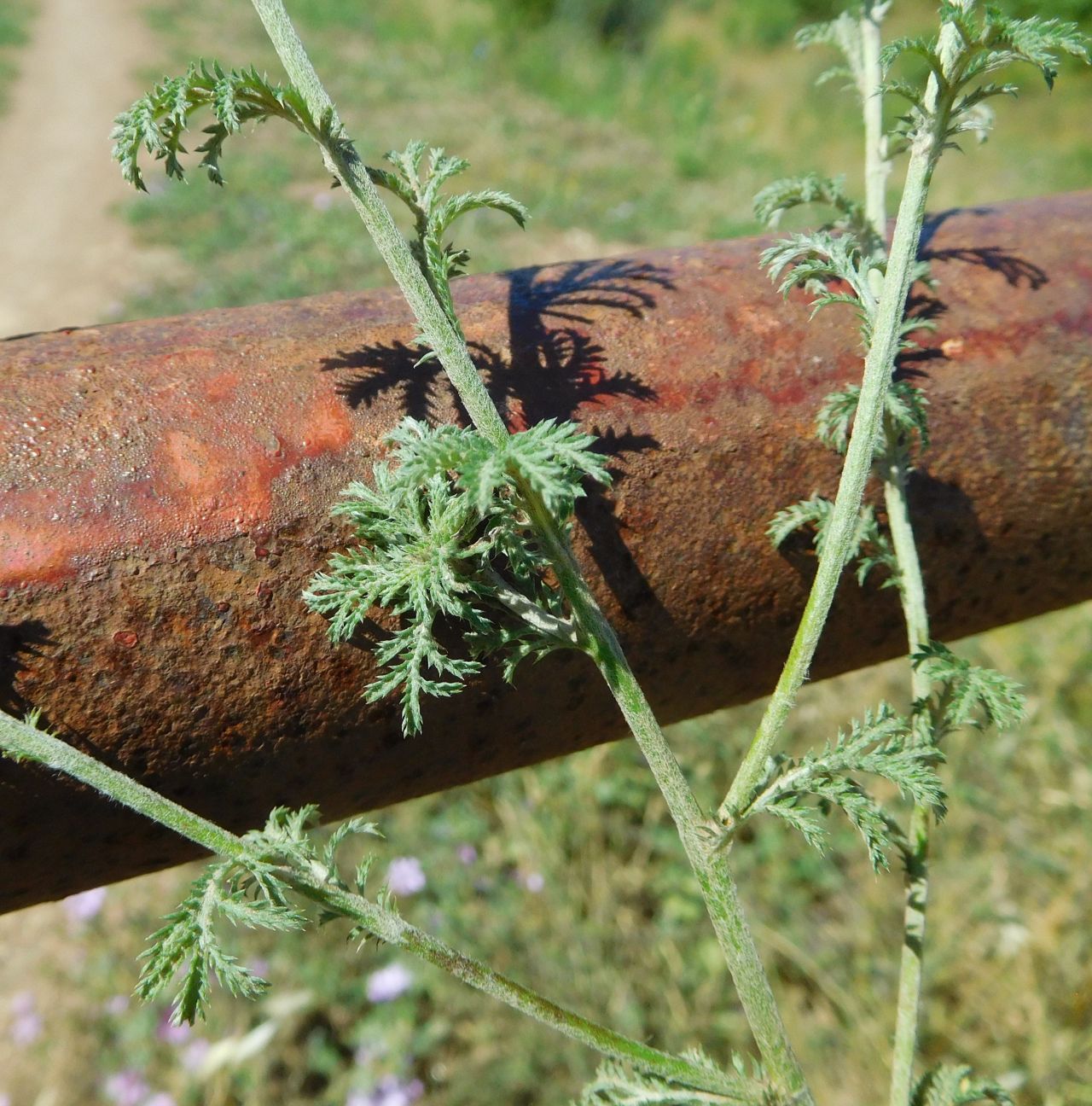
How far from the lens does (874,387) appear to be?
1.01 m

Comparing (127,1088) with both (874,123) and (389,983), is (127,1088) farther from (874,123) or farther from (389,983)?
(874,123)

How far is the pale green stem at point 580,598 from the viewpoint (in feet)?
2.96

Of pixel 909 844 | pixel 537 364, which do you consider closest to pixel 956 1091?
pixel 909 844

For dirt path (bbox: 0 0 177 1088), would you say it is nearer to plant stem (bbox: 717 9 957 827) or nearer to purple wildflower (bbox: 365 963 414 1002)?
purple wildflower (bbox: 365 963 414 1002)

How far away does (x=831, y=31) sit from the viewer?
1.39 m

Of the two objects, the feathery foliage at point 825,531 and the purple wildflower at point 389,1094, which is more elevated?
the feathery foliage at point 825,531

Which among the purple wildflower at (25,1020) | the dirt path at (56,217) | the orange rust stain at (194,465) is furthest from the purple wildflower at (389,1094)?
the orange rust stain at (194,465)

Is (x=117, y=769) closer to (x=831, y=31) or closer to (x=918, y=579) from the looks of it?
(x=918, y=579)

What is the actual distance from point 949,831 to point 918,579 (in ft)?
7.48

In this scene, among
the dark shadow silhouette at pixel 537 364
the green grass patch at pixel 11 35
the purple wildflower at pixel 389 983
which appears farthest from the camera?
the green grass patch at pixel 11 35

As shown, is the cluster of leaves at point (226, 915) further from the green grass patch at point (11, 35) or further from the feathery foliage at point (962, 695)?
the green grass patch at point (11, 35)

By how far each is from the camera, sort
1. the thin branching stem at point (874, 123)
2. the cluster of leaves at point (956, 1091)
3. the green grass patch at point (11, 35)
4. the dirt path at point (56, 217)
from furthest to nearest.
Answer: the green grass patch at point (11, 35)
the dirt path at point (56, 217)
the thin branching stem at point (874, 123)
the cluster of leaves at point (956, 1091)

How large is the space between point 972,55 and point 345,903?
106cm

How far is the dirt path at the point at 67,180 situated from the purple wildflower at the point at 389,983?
564 centimetres
